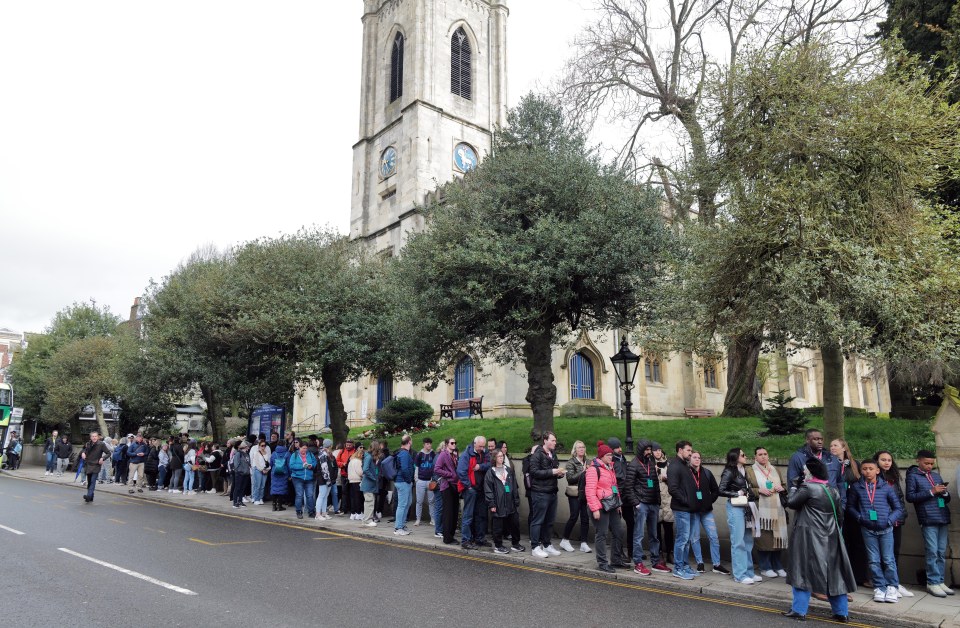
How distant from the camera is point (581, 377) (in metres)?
32.6

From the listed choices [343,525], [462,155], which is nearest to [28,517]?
[343,525]

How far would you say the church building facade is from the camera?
113 ft

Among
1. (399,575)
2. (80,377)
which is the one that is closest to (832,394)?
(399,575)

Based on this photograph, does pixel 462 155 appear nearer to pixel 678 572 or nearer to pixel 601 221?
pixel 601 221

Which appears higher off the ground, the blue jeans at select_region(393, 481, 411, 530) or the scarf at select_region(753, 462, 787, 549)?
the scarf at select_region(753, 462, 787, 549)

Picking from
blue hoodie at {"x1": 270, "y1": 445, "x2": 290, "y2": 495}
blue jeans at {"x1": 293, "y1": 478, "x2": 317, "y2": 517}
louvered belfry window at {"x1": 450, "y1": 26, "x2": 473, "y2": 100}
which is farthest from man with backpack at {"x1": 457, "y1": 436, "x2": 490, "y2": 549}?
louvered belfry window at {"x1": 450, "y1": 26, "x2": 473, "y2": 100}

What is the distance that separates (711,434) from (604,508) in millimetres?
9102

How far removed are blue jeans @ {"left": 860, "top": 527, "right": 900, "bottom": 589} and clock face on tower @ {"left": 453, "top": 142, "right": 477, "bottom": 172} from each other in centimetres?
3574

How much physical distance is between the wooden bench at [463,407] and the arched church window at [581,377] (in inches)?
199

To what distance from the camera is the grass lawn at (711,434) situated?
12938 millimetres

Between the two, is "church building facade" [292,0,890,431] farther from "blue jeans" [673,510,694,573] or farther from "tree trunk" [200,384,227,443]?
"blue jeans" [673,510,694,573]

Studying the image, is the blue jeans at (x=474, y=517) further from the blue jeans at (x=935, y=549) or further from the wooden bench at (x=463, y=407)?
the wooden bench at (x=463, y=407)

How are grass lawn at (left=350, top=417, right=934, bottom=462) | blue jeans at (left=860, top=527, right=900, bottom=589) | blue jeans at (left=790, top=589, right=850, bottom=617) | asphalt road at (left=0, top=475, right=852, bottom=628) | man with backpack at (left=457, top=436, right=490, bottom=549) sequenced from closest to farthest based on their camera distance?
asphalt road at (left=0, top=475, right=852, bottom=628)
blue jeans at (left=790, top=589, right=850, bottom=617)
blue jeans at (left=860, top=527, right=900, bottom=589)
man with backpack at (left=457, top=436, right=490, bottom=549)
grass lawn at (left=350, top=417, right=934, bottom=462)

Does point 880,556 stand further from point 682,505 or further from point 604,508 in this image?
point 604,508
